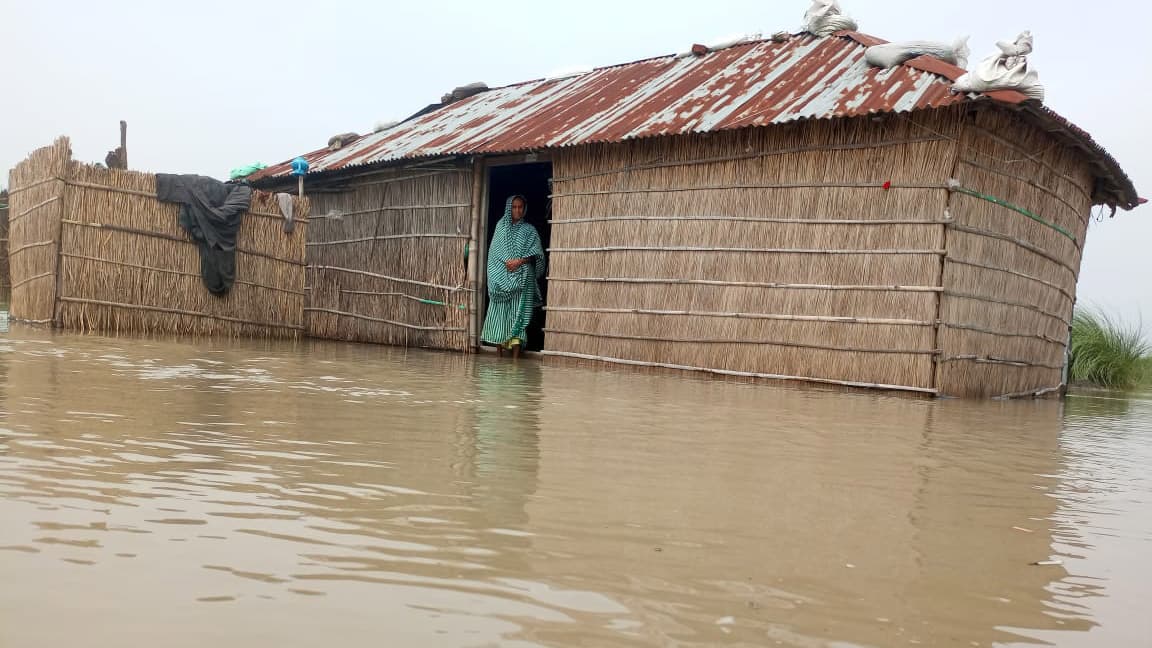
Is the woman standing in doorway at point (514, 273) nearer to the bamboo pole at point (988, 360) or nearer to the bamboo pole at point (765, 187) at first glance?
the bamboo pole at point (765, 187)

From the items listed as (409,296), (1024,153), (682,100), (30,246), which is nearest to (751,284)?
(682,100)

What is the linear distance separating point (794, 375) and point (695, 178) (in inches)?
79.4

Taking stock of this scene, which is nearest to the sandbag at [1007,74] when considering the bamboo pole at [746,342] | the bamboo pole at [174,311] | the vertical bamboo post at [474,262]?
the bamboo pole at [746,342]

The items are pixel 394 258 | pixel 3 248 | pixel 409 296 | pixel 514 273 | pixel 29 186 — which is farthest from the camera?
pixel 3 248

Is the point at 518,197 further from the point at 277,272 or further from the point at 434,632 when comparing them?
the point at 434,632

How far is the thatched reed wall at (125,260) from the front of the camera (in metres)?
10.2

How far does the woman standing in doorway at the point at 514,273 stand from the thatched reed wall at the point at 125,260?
246 cm

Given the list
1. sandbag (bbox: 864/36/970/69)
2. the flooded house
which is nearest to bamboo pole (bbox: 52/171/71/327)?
the flooded house

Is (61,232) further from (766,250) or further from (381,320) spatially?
(766,250)

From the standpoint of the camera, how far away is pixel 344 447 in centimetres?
332

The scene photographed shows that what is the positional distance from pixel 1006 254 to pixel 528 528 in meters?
7.11

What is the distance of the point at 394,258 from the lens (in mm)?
12344

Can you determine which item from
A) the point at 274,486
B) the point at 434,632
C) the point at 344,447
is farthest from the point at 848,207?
the point at 434,632

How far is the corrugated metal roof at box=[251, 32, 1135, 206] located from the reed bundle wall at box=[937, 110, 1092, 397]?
0.51 m
